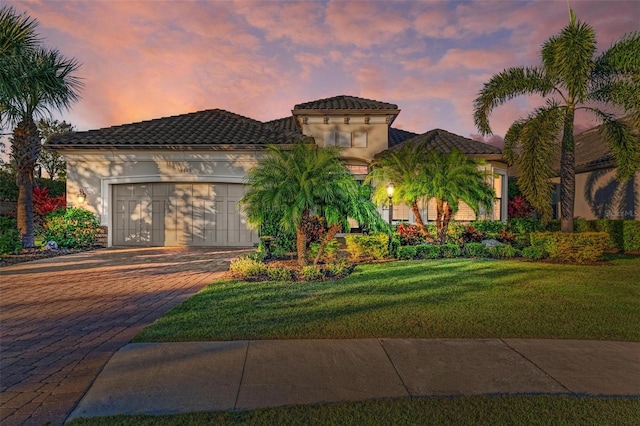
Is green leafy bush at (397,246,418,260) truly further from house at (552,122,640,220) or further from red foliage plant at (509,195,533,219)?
red foliage plant at (509,195,533,219)

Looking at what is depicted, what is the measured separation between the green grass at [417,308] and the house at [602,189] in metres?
9.06

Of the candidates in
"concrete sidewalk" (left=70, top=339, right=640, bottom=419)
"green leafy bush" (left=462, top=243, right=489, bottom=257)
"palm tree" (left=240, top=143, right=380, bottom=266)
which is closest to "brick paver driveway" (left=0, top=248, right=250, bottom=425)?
"concrete sidewalk" (left=70, top=339, right=640, bottom=419)

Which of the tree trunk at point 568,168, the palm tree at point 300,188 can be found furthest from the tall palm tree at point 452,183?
the palm tree at point 300,188

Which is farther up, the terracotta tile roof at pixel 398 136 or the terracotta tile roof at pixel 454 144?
the terracotta tile roof at pixel 398 136

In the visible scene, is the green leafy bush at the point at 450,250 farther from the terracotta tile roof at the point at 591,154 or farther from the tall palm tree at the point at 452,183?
the terracotta tile roof at the point at 591,154

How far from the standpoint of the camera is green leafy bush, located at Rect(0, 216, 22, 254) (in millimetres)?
11359

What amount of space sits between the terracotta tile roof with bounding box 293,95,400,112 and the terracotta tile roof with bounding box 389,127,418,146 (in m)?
2.53

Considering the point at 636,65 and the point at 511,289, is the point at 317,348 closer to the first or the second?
the point at 511,289

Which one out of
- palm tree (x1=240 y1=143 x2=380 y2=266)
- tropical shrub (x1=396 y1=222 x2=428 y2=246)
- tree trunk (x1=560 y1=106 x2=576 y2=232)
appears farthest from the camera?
tropical shrub (x1=396 y1=222 x2=428 y2=246)

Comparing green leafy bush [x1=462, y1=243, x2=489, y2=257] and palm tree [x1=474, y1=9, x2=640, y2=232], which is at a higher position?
palm tree [x1=474, y1=9, x2=640, y2=232]

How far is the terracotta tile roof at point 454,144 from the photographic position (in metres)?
18.3

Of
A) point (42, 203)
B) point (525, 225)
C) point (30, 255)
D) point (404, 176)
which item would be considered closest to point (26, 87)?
point (30, 255)

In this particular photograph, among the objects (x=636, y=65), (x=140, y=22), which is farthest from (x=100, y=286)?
(x=636, y=65)

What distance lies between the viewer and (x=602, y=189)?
18.5 metres
